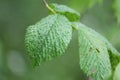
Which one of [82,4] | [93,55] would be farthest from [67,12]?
[82,4]

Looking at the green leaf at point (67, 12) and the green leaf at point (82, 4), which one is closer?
the green leaf at point (67, 12)

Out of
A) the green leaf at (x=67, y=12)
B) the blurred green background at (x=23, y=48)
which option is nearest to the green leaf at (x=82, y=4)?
the green leaf at (x=67, y=12)

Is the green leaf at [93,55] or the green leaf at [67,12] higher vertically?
the green leaf at [67,12]

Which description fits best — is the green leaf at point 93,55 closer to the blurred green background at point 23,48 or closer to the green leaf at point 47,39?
the green leaf at point 47,39

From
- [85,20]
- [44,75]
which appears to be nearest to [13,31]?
[44,75]

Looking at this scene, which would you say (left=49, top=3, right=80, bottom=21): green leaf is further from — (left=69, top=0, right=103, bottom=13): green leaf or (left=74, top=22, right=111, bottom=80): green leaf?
(left=69, top=0, right=103, bottom=13): green leaf

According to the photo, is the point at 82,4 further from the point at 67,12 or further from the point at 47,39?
the point at 47,39
